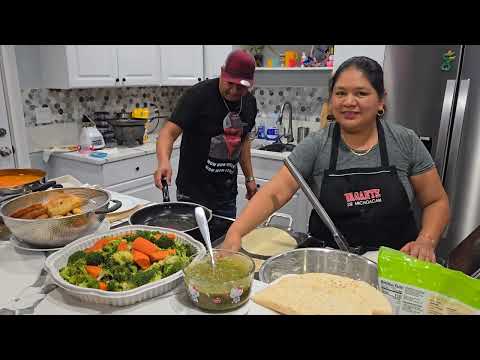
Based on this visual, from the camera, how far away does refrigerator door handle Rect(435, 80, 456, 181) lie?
2.05 m

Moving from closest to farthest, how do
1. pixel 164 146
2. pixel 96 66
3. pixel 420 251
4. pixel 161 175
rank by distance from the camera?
pixel 420 251 → pixel 161 175 → pixel 164 146 → pixel 96 66

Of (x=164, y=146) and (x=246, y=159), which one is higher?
(x=164, y=146)

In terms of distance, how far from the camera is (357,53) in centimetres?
236

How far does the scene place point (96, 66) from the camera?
9.85 feet

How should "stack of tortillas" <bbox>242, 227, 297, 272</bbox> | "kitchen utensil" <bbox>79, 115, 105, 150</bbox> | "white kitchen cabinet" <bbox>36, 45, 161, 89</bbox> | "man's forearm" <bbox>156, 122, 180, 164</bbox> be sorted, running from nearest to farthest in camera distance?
"stack of tortillas" <bbox>242, 227, 297, 272</bbox> < "man's forearm" <bbox>156, 122, 180, 164</bbox> < "white kitchen cabinet" <bbox>36, 45, 161, 89</bbox> < "kitchen utensil" <bbox>79, 115, 105, 150</bbox>

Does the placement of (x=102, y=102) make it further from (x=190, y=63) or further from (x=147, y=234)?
(x=147, y=234)

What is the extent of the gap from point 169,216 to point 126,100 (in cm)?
267

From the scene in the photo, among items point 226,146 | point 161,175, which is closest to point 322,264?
point 161,175

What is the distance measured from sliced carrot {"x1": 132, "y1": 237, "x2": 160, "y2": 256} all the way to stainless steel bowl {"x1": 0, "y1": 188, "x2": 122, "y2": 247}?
0.75ft

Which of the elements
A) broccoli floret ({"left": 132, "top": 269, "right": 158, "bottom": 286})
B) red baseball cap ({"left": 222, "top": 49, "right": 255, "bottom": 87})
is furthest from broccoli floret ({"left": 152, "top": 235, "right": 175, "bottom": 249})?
red baseball cap ({"left": 222, "top": 49, "right": 255, "bottom": 87})

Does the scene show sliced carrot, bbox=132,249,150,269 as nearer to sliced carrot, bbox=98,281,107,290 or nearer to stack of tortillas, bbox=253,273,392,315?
sliced carrot, bbox=98,281,107,290

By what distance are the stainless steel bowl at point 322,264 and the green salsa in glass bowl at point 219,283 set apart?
0.59ft

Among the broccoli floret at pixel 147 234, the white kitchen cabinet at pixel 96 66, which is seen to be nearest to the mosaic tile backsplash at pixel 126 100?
the white kitchen cabinet at pixel 96 66
